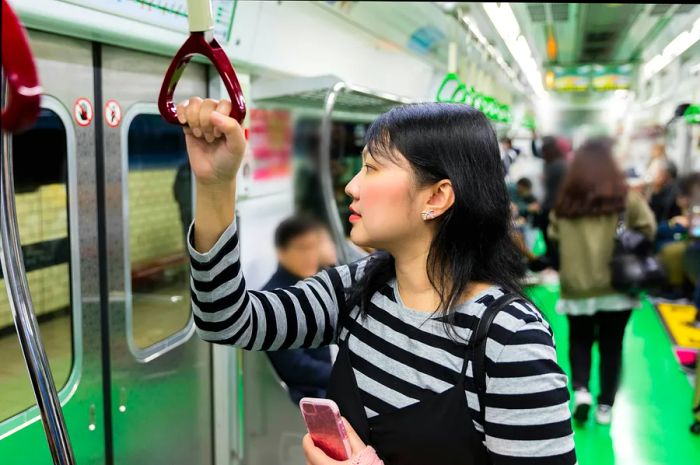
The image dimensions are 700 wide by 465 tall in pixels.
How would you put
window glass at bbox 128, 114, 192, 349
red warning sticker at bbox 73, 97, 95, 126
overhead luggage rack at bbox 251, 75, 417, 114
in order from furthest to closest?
1. overhead luggage rack at bbox 251, 75, 417, 114
2. window glass at bbox 128, 114, 192, 349
3. red warning sticker at bbox 73, 97, 95, 126

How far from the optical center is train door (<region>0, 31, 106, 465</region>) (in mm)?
Answer: 1966

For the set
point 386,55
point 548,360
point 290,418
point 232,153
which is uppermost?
point 386,55

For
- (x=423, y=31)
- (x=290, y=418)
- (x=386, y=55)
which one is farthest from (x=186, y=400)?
(x=423, y=31)

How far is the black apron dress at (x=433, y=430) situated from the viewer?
1230 mm

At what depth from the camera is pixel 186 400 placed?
3027 millimetres

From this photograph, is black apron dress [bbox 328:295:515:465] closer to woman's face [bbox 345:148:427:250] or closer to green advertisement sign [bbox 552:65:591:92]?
woman's face [bbox 345:148:427:250]

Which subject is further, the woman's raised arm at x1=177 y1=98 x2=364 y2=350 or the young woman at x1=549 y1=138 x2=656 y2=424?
the young woman at x1=549 y1=138 x2=656 y2=424

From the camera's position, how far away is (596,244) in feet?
13.8

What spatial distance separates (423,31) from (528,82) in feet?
22.1

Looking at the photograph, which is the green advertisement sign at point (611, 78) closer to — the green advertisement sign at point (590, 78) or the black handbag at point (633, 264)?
the green advertisement sign at point (590, 78)

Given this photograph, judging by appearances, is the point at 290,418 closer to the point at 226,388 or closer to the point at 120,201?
the point at 226,388

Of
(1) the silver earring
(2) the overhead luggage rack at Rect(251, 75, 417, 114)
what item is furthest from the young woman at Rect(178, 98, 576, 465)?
(2) the overhead luggage rack at Rect(251, 75, 417, 114)

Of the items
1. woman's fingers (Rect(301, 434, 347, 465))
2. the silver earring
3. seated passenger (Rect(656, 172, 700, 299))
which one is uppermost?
the silver earring

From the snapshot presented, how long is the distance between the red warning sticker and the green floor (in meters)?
2.86
